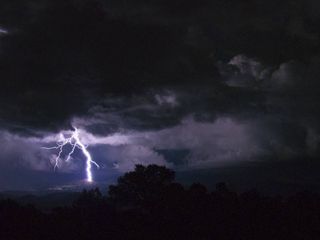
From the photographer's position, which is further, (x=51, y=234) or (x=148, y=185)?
(x=148, y=185)

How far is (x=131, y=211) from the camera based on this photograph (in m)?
57.6

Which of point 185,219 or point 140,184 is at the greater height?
point 140,184

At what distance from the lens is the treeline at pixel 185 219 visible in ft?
150

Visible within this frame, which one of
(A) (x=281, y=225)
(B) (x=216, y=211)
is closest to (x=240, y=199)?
(B) (x=216, y=211)

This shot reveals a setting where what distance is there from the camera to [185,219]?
175ft

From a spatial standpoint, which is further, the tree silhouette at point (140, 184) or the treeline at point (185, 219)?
the tree silhouette at point (140, 184)

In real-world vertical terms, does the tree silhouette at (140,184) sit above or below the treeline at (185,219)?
above

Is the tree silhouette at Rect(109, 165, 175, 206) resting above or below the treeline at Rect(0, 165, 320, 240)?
above

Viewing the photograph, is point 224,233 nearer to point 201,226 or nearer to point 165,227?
point 201,226

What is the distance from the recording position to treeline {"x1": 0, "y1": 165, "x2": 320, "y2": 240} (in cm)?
4559

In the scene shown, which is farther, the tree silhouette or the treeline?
the tree silhouette

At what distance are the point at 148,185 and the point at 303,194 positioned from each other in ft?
76.0

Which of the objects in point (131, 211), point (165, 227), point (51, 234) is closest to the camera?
point (51, 234)

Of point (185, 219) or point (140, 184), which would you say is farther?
point (140, 184)
